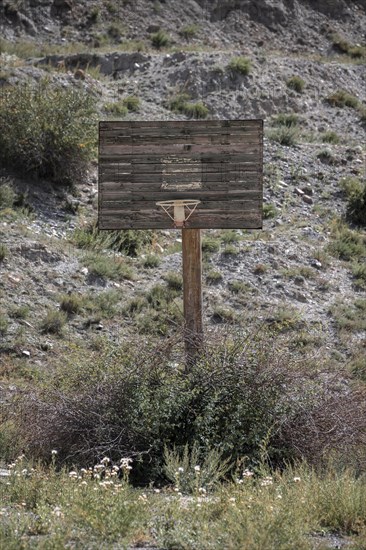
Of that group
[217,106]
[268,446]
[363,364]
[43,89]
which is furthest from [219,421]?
[217,106]

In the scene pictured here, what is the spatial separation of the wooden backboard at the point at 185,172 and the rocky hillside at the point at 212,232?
3.17 metres

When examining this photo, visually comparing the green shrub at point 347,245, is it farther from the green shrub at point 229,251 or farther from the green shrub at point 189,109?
the green shrub at point 189,109

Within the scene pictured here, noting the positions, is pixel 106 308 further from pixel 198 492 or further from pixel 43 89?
pixel 198 492

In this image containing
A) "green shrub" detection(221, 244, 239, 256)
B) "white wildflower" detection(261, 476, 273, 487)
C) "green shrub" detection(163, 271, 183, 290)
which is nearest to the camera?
"white wildflower" detection(261, 476, 273, 487)

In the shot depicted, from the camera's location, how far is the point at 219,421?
11750 mm

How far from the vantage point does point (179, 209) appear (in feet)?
45.0

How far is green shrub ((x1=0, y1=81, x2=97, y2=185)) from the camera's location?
23.4 metres

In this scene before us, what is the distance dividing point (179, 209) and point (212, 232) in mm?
9751

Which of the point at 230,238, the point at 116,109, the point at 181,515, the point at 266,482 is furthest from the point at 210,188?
the point at 116,109

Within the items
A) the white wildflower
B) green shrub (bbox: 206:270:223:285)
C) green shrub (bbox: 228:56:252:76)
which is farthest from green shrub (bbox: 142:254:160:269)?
the white wildflower

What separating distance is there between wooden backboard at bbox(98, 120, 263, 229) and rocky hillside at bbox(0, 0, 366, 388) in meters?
3.17

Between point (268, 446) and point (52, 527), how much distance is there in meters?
4.45

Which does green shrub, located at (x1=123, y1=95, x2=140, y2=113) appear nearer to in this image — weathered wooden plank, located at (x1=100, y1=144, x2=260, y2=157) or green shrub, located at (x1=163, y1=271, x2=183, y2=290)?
green shrub, located at (x1=163, y1=271, x2=183, y2=290)

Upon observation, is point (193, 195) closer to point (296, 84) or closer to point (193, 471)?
point (193, 471)
